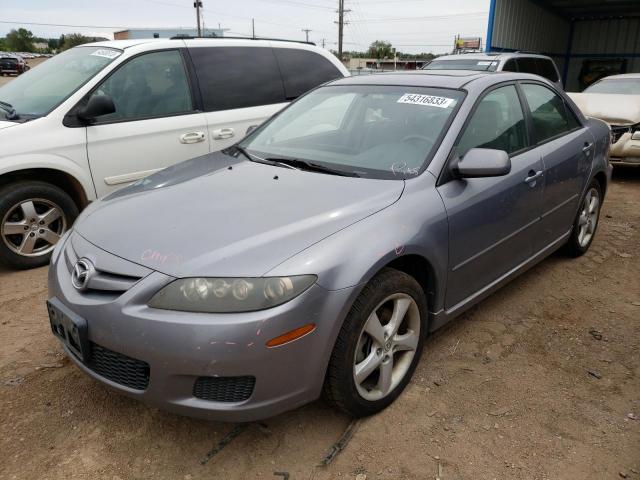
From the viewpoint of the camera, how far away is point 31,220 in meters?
4.21

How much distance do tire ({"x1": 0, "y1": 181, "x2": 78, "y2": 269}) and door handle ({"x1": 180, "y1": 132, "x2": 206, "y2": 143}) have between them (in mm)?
1087

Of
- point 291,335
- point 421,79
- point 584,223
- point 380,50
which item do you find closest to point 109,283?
point 291,335

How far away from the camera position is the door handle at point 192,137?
4754mm

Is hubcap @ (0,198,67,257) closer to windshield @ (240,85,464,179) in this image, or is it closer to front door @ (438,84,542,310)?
windshield @ (240,85,464,179)

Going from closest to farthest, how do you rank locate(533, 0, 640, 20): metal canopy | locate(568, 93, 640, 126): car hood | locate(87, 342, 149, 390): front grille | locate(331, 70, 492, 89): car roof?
locate(87, 342, 149, 390): front grille < locate(331, 70, 492, 89): car roof < locate(568, 93, 640, 126): car hood < locate(533, 0, 640, 20): metal canopy

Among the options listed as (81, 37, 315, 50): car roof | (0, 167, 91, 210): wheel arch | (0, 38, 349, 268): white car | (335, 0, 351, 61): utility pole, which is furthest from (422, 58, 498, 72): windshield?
(335, 0, 351, 61): utility pole

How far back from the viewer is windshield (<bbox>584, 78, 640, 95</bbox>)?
28.8ft

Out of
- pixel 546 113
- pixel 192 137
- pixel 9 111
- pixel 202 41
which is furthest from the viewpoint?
pixel 202 41

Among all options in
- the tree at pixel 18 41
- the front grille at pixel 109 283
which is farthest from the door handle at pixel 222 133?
the tree at pixel 18 41

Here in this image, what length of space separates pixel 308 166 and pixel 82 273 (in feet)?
4.30

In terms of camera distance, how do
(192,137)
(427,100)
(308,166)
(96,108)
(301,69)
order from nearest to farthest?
1. (308,166)
2. (427,100)
3. (96,108)
4. (192,137)
5. (301,69)

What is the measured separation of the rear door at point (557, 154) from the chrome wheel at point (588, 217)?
0.30 m

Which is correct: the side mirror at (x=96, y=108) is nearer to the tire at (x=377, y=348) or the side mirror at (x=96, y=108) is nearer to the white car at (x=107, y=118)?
the white car at (x=107, y=118)

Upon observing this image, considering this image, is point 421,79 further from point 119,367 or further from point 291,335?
point 119,367
